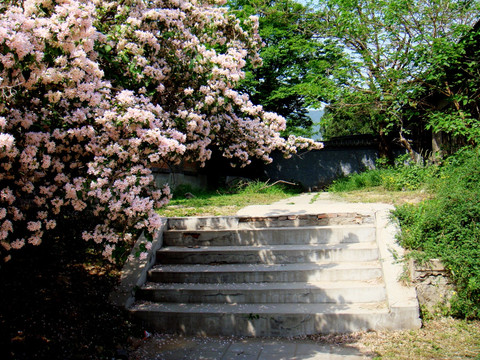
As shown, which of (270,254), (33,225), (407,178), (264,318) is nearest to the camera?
(33,225)

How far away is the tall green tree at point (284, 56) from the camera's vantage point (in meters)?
13.5

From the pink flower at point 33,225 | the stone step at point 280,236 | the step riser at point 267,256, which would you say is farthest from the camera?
the stone step at point 280,236

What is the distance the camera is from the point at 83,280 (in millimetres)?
5020

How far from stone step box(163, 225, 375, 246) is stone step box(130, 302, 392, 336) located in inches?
45.4

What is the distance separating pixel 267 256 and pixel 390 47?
802 centimetres

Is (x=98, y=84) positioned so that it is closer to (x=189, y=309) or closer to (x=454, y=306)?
(x=189, y=309)

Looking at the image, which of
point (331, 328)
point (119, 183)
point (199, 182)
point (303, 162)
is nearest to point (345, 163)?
point (303, 162)

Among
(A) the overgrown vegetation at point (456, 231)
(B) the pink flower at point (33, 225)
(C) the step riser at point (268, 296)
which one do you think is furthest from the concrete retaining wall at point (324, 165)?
(B) the pink flower at point (33, 225)

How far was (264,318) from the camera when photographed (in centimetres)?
442

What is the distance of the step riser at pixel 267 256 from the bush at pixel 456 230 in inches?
24.7

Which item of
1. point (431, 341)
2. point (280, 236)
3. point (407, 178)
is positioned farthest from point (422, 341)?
point (407, 178)

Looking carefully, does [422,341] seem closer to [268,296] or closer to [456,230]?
[456,230]

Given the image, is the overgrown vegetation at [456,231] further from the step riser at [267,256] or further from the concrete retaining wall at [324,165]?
the concrete retaining wall at [324,165]

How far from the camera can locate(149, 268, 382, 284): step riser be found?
4.89m
